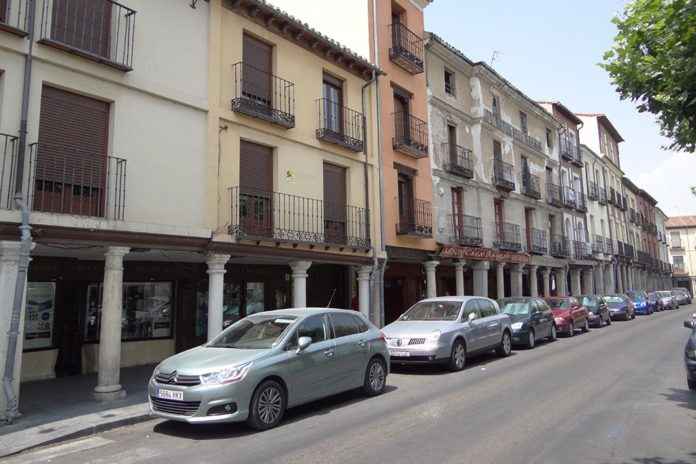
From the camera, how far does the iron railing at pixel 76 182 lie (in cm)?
898

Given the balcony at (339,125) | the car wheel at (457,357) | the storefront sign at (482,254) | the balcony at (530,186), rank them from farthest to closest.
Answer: the balcony at (530,186)
the storefront sign at (482,254)
the balcony at (339,125)
the car wheel at (457,357)

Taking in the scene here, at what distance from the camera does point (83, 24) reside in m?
9.84

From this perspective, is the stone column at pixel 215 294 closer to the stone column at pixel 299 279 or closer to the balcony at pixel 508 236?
the stone column at pixel 299 279

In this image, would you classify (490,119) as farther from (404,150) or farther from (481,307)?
(481,307)

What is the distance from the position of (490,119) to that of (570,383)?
1693 centimetres

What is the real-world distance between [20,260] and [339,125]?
32.8 ft

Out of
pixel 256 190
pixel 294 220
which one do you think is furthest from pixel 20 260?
pixel 294 220

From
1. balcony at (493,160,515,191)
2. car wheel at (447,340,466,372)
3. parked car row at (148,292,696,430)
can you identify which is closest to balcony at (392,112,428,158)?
balcony at (493,160,515,191)

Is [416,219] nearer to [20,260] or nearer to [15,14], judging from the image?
[20,260]

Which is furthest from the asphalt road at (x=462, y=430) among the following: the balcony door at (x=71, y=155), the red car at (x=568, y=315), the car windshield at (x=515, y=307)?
the red car at (x=568, y=315)

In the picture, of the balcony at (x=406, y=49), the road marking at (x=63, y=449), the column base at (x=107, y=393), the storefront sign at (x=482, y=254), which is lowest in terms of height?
the road marking at (x=63, y=449)

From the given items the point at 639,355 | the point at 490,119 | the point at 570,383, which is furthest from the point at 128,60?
the point at 490,119

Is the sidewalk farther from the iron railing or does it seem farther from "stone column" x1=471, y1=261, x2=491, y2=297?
"stone column" x1=471, y1=261, x2=491, y2=297

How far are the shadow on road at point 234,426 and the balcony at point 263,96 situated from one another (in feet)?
23.1
